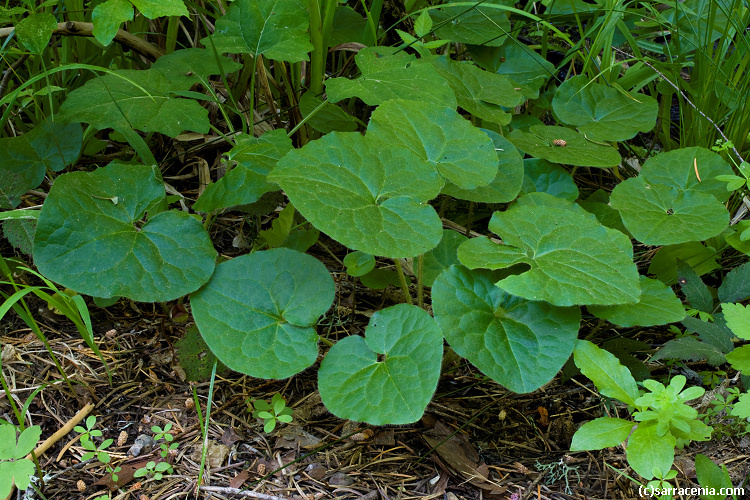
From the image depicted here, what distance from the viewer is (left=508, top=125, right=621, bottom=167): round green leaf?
1.57 meters

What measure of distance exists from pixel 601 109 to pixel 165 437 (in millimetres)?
1603

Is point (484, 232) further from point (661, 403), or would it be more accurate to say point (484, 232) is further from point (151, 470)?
point (151, 470)

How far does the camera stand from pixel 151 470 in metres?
1.19

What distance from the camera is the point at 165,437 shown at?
126 centimetres

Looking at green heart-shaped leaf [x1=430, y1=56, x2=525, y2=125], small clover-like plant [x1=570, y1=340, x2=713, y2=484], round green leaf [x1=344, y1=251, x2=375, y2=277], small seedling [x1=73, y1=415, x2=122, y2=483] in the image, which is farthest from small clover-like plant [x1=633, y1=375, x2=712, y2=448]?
small seedling [x1=73, y1=415, x2=122, y2=483]

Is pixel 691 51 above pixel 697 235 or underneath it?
above

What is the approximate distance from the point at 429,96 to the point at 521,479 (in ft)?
3.23

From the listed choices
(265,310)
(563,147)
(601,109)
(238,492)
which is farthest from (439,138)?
(238,492)

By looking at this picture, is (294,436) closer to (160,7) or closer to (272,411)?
(272,411)

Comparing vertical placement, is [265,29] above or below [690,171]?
above

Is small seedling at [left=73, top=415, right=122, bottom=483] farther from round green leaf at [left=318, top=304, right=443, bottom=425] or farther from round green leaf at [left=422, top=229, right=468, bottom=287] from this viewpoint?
round green leaf at [left=422, top=229, right=468, bottom=287]

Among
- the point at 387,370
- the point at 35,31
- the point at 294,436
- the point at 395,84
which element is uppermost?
the point at 35,31

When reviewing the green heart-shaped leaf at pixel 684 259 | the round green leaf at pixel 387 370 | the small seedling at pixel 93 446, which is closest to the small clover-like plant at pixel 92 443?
the small seedling at pixel 93 446

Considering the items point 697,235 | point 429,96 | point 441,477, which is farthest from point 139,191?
point 697,235
